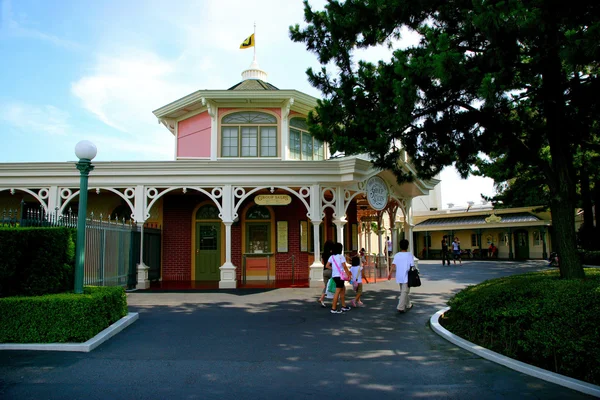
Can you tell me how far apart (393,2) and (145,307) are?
834 centimetres

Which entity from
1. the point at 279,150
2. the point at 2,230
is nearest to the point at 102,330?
the point at 2,230

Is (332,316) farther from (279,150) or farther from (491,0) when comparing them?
(279,150)

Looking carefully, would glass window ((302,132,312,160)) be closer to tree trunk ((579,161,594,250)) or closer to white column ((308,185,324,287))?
white column ((308,185,324,287))

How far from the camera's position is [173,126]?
1886 centimetres

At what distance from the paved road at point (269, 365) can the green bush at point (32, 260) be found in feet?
4.46

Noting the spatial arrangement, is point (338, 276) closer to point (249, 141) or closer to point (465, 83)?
point (465, 83)

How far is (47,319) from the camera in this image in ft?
22.2

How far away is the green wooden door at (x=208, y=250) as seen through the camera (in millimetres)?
16812

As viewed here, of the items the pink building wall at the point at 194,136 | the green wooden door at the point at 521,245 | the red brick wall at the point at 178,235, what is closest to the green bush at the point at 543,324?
the red brick wall at the point at 178,235

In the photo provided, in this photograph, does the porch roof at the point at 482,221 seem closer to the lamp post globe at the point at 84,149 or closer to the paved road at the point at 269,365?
the paved road at the point at 269,365

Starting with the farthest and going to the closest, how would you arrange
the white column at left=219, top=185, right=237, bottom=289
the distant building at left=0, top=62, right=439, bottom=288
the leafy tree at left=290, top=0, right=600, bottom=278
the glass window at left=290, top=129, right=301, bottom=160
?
the glass window at left=290, top=129, right=301, bottom=160, the distant building at left=0, top=62, right=439, bottom=288, the white column at left=219, top=185, right=237, bottom=289, the leafy tree at left=290, top=0, right=600, bottom=278

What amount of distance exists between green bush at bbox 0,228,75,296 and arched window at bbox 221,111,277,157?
941cm

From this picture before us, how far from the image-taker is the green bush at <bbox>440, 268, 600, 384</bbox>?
4996 mm

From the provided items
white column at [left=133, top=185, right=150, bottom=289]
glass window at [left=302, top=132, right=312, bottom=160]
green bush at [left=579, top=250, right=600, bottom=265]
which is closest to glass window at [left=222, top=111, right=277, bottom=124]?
glass window at [left=302, top=132, right=312, bottom=160]
